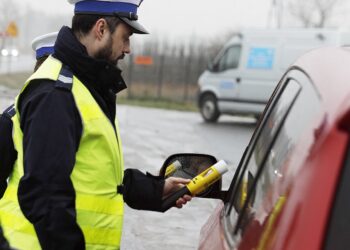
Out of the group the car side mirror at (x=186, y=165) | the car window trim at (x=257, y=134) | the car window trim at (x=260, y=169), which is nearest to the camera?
the car window trim at (x=260, y=169)

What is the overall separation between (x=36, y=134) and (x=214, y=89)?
17.6 metres

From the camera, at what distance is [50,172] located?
221 cm

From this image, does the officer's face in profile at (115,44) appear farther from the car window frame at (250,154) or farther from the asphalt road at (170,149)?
the asphalt road at (170,149)

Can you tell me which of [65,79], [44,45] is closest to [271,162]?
[65,79]

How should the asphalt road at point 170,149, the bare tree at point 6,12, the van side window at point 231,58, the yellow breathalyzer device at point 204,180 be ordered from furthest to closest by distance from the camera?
1. the bare tree at point 6,12
2. the van side window at point 231,58
3. the asphalt road at point 170,149
4. the yellow breathalyzer device at point 204,180

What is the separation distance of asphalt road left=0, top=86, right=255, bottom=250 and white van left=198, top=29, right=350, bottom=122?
0.67m

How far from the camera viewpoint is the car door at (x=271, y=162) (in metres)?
1.63

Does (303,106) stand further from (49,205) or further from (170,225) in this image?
(170,225)

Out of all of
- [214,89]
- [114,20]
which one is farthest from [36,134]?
[214,89]

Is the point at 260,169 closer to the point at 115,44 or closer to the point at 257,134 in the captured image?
the point at 257,134

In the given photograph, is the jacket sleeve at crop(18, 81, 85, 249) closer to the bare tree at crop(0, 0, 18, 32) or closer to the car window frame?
the car window frame

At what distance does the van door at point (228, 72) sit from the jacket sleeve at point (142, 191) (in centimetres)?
1635

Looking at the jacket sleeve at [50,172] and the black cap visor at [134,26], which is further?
the black cap visor at [134,26]

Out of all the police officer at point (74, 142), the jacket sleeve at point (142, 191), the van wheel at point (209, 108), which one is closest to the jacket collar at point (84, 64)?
the police officer at point (74, 142)
